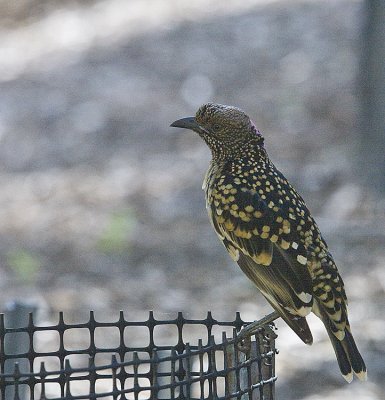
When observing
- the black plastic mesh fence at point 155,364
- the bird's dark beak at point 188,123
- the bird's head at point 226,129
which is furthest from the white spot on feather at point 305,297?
the bird's dark beak at point 188,123

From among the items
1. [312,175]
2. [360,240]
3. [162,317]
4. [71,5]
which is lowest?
[162,317]

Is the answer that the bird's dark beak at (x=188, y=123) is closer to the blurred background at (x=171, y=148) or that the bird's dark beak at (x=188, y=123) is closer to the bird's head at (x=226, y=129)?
the bird's head at (x=226, y=129)

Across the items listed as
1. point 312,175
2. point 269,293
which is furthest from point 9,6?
point 269,293

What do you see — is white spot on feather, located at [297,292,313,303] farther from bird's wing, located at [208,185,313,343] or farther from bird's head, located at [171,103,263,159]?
bird's head, located at [171,103,263,159]

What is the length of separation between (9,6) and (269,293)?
12145 millimetres

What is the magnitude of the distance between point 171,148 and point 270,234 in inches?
270

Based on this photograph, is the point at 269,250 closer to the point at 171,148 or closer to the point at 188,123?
the point at 188,123

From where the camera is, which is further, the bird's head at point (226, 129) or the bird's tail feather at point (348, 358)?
the bird's head at point (226, 129)

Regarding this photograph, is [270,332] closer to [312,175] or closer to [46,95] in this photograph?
[312,175]

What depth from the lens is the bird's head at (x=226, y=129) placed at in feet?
18.8

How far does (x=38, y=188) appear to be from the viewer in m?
11.4

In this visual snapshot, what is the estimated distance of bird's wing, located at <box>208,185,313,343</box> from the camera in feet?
16.0

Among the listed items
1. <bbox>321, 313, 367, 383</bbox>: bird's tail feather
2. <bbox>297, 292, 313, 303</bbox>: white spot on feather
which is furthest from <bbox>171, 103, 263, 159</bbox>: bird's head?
<bbox>321, 313, 367, 383</bbox>: bird's tail feather

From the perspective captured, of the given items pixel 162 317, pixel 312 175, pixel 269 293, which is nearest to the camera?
pixel 269 293
